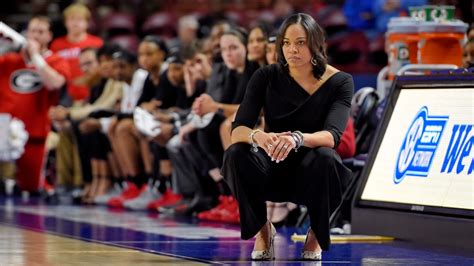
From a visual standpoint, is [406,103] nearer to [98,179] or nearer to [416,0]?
[416,0]

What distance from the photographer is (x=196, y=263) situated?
20.5 ft

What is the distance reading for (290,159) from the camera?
647cm

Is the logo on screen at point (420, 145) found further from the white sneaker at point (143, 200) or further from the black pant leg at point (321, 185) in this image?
the white sneaker at point (143, 200)

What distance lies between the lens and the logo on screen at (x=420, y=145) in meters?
7.33

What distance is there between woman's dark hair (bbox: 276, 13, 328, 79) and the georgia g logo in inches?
278

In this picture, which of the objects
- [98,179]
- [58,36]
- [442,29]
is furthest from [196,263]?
[58,36]

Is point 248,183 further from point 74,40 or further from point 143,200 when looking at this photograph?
point 74,40

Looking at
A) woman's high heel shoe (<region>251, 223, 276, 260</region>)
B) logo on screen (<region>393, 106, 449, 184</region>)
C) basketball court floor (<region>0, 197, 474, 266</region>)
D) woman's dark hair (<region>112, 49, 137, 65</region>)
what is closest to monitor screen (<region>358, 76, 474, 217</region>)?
logo on screen (<region>393, 106, 449, 184</region>)

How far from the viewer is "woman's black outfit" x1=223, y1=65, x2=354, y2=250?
6.32 meters

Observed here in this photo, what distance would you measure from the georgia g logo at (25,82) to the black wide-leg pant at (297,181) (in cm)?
711

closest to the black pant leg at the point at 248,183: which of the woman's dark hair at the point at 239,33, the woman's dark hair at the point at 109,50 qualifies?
the woman's dark hair at the point at 239,33

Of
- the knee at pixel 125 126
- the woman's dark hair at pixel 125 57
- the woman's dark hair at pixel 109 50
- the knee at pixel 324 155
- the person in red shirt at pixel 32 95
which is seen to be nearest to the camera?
the knee at pixel 324 155

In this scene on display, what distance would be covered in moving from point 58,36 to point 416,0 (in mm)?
6035

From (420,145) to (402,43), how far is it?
1.76 meters
